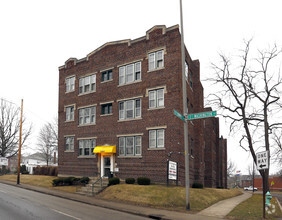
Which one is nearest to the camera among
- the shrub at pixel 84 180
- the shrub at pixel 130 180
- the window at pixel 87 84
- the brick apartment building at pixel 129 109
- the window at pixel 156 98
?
the shrub at pixel 130 180

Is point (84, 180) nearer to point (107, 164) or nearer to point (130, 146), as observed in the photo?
point (107, 164)

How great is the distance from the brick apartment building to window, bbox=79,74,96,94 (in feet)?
0.34

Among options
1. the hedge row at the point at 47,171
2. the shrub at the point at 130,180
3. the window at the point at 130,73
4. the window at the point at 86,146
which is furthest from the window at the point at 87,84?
the hedge row at the point at 47,171

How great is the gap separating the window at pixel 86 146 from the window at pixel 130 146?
3.77 meters

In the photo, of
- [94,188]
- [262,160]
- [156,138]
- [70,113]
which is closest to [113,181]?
[94,188]

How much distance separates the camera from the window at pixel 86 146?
2727cm

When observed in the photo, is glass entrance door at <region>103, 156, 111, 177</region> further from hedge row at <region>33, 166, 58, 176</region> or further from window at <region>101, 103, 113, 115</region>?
hedge row at <region>33, 166, 58, 176</region>

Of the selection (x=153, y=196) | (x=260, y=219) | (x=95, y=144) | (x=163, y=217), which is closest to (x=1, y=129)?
(x=95, y=144)

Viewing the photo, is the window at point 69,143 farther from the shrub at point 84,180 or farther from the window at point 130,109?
the window at point 130,109

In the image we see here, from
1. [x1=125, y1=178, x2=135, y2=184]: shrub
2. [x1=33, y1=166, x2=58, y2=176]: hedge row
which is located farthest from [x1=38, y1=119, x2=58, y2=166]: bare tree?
[x1=125, y1=178, x2=135, y2=184]: shrub

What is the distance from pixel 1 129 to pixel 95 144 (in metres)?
28.6

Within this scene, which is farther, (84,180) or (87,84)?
(87,84)

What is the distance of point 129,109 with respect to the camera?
80.8ft

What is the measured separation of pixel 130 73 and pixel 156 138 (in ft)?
21.3
